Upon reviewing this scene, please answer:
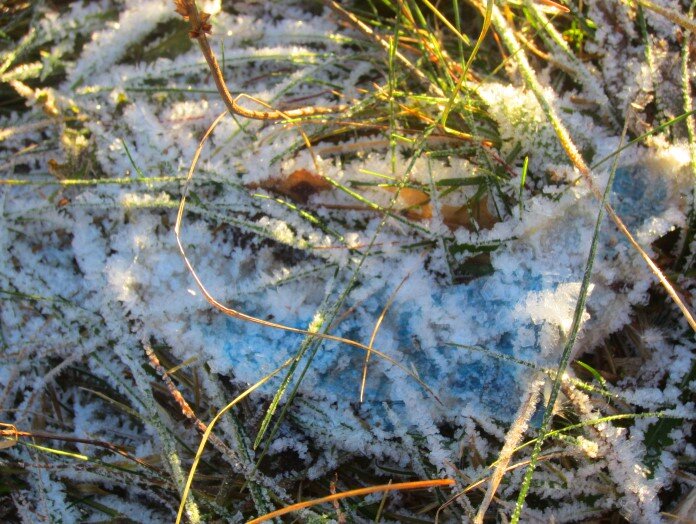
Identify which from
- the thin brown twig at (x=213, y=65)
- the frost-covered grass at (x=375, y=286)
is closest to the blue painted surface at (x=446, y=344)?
the frost-covered grass at (x=375, y=286)

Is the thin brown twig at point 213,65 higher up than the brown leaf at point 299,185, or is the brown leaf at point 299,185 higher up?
the thin brown twig at point 213,65

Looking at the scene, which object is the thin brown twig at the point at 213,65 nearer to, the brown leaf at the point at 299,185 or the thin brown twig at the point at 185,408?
the brown leaf at the point at 299,185

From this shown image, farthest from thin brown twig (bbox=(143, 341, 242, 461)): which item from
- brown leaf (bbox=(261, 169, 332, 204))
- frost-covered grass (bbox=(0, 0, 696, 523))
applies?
brown leaf (bbox=(261, 169, 332, 204))

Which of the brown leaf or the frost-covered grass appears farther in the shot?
the brown leaf

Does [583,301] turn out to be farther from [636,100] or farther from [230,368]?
[230,368]

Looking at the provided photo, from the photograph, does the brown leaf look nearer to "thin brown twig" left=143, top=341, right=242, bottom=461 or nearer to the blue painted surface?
the blue painted surface

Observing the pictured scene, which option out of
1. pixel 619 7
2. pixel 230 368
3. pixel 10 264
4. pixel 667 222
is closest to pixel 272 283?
pixel 230 368

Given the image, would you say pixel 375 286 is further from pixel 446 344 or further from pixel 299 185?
pixel 299 185

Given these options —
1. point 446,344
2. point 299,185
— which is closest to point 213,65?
point 299,185
